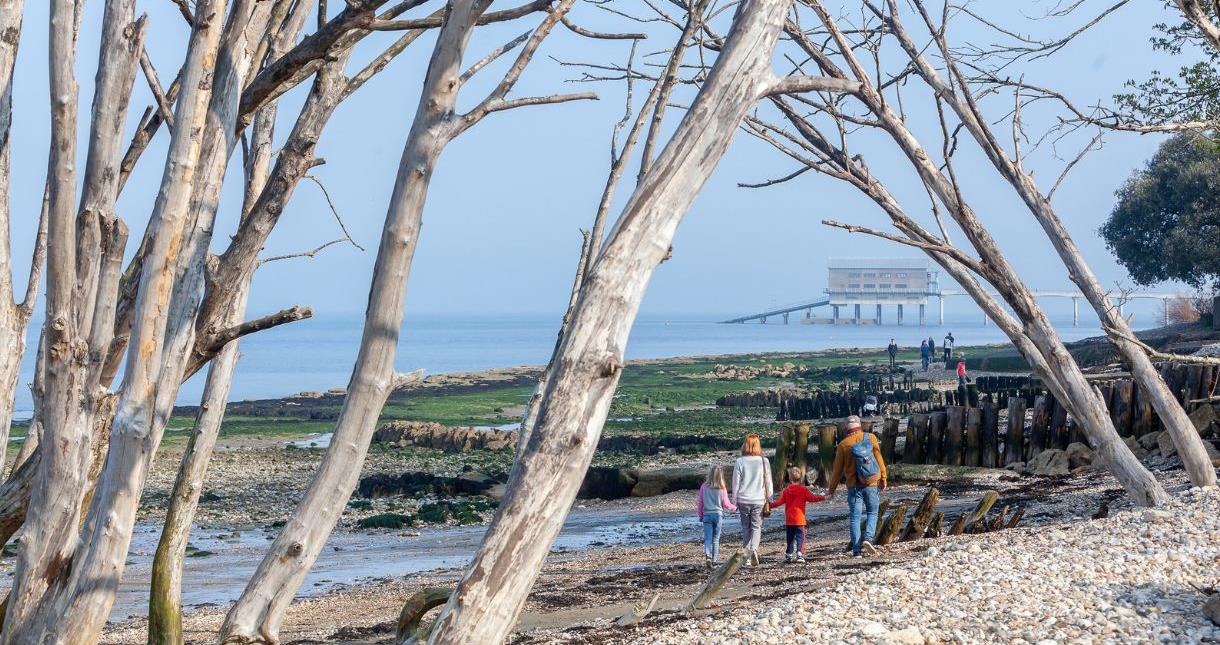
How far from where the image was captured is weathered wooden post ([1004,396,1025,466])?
1852 centimetres

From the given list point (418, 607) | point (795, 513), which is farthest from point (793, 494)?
point (418, 607)

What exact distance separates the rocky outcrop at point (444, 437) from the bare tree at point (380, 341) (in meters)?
25.7

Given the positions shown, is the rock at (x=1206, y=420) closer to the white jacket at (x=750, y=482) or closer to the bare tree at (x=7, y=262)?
the white jacket at (x=750, y=482)

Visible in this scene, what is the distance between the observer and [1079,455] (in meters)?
17.0

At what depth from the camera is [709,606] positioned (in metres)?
8.31

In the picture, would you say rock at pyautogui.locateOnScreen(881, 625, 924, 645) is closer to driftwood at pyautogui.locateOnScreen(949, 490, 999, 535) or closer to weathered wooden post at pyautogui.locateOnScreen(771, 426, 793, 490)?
driftwood at pyautogui.locateOnScreen(949, 490, 999, 535)

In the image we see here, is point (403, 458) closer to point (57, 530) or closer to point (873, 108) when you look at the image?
point (873, 108)

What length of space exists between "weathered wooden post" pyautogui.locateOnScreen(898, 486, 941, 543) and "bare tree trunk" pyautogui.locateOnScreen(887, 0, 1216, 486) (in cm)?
243

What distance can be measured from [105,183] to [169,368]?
2.80 ft

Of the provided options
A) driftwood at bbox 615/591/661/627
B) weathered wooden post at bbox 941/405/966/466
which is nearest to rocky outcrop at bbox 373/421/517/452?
weathered wooden post at bbox 941/405/966/466

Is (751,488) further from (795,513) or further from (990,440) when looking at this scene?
(990,440)

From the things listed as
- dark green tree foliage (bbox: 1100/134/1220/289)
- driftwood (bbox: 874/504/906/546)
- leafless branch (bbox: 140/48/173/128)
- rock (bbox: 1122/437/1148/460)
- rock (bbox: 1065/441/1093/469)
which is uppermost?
dark green tree foliage (bbox: 1100/134/1220/289)

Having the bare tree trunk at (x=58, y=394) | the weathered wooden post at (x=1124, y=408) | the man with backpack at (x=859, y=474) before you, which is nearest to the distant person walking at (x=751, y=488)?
the man with backpack at (x=859, y=474)

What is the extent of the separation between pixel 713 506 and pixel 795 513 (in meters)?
0.81
